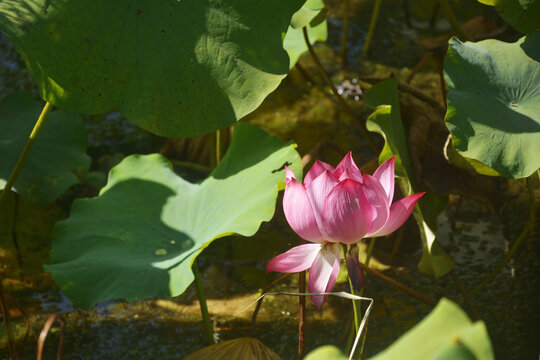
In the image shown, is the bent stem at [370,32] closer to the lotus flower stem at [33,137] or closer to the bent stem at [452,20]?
the bent stem at [452,20]

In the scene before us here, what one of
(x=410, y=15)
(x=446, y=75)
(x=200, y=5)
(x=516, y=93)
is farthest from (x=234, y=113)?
(x=410, y=15)

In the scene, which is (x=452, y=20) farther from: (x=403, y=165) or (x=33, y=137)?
(x=33, y=137)

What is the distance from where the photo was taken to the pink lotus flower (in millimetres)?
696

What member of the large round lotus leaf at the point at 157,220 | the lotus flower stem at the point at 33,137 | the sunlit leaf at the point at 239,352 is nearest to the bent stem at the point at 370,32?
the large round lotus leaf at the point at 157,220

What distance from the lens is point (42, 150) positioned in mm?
1485

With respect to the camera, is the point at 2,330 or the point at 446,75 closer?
the point at 446,75

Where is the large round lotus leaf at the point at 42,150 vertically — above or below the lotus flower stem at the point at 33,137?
below

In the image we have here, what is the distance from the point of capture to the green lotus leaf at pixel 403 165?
103 centimetres

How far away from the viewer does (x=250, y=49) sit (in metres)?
1.13

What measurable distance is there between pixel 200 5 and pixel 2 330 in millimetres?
805

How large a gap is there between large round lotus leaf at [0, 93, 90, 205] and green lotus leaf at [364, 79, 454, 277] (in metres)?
0.82

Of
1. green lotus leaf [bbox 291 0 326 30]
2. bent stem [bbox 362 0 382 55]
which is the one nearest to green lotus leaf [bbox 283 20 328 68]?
green lotus leaf [bbox 291 0 326 30]

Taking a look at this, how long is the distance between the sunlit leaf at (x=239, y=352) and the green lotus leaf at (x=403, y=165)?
345 millimetres

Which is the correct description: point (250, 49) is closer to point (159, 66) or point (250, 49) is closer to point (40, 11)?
point (159, 66)
